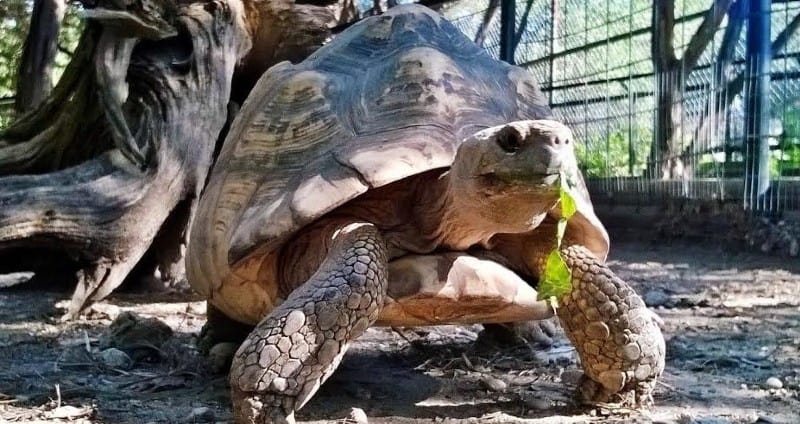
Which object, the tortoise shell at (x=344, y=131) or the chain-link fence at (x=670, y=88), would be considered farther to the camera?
the chain-link fence at (x=670, y=88)

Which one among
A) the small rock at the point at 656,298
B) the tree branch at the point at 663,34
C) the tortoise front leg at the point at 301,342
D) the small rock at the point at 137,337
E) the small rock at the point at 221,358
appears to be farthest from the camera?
the tree branch at the point at 663,34

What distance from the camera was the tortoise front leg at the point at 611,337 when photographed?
2258 mm

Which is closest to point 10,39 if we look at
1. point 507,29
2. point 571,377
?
point 507,29

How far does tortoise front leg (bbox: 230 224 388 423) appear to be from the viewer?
1979 millimetres

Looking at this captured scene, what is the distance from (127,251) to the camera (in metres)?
4.92

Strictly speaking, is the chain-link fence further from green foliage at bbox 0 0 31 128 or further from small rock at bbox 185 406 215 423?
green foliage at bbox 0 0 31 128

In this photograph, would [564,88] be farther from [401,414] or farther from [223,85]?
[401,414]

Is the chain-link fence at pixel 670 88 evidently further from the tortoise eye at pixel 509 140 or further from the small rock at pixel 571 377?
the tortoise eye at pixel 509 140

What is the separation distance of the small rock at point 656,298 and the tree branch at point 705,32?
2.50m

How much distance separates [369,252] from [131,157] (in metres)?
3.13

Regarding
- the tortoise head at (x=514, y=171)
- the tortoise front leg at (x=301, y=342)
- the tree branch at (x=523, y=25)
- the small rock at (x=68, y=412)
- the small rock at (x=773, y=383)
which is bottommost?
the small rock at (x=68, y=412)

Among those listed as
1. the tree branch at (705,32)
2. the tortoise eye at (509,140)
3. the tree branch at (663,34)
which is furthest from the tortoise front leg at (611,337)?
the tree branch at (663,34)

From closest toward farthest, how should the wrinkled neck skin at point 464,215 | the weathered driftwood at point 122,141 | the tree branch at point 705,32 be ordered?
the wrinkled neck skin at point 464,215 < the weathered driftwood at point 122,141 < the tree branch at point 705,32

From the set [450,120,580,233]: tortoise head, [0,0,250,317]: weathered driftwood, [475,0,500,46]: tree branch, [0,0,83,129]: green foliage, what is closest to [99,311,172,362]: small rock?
[0,0,250,317]: weathered driftwood
